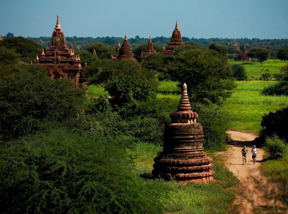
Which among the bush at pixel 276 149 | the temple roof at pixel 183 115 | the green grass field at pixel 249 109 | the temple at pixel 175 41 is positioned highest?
the temple at pixel 175 41

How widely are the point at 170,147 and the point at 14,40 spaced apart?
2680 inches

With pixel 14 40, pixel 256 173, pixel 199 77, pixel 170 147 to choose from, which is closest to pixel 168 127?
pixel 170 147

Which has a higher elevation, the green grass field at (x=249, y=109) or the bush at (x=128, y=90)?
the bush at (x=128, y=90)

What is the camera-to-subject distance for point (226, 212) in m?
12.6

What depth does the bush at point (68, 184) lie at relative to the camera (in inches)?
444

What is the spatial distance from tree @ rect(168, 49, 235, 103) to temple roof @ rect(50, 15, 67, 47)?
10354 millimetres

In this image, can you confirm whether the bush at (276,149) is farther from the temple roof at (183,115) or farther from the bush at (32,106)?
the bush at (32,106)

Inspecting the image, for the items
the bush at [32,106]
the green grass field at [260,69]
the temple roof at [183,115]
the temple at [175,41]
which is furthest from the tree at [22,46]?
the temple roof at [183,115]

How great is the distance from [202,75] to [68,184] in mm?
33873

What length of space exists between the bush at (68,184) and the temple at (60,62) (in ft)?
113

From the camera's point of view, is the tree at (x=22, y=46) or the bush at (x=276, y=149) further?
the tree at (x=22, y=46)

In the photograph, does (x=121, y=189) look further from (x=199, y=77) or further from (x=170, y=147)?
(x=199, y=77)

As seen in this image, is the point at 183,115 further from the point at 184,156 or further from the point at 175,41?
the point at 175,41

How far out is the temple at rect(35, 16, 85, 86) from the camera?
158 feet
